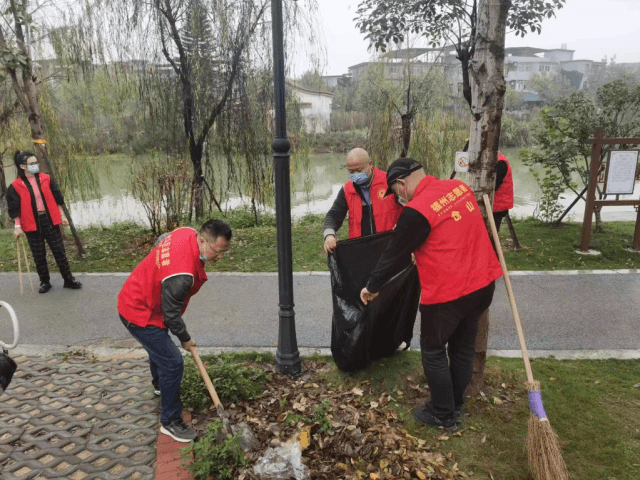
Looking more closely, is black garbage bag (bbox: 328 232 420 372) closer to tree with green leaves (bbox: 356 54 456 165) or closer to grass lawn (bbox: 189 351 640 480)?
grass lawn (bbox: 189 351 640 480)

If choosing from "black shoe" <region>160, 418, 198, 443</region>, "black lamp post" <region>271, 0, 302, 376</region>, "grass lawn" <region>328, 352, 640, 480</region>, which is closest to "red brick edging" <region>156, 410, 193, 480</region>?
"black shoe" <region>160, 418, 198, 443</region>

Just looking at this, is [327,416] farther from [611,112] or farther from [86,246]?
[611,112]

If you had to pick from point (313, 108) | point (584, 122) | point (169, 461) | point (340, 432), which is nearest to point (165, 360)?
point (169, 461)

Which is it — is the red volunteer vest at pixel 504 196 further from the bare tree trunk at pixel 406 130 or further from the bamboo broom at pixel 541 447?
the bare tree trunk at pixel 406 130

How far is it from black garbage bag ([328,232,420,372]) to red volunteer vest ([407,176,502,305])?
638mm

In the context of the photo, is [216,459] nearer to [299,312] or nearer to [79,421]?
[79,421]

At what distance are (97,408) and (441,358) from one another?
266 cm

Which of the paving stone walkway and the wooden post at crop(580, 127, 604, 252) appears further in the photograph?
the wooden post at crop(580, 127, 604, 252)

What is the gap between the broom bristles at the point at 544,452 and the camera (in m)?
2.71

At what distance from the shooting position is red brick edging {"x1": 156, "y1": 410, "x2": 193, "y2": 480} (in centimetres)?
290

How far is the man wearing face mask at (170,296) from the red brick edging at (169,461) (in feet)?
0.17

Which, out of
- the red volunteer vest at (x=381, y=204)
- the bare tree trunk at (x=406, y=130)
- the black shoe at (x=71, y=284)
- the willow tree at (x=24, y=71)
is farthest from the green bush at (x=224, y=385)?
the bare tree trunk at (x=406, y=130)

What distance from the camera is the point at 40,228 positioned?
6266 millimetres

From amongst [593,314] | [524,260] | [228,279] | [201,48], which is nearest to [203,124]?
[201,48]
